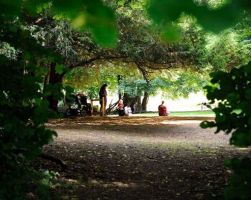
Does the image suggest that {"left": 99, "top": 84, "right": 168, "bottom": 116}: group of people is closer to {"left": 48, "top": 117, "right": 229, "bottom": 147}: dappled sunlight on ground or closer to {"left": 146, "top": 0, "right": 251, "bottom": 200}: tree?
{"left": 48, "top": 117, "right": 229, "bottom": 147}: dappled sunlight on ground

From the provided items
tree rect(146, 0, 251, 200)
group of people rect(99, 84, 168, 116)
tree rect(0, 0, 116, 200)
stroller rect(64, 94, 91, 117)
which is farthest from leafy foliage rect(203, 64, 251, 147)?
group of people rect(99, 84, 168, 116)

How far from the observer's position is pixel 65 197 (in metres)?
6.55

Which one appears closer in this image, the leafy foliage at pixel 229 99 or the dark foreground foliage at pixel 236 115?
the dark foreground foliage at pixel 236 115

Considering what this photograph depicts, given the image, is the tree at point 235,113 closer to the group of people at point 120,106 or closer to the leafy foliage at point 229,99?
the leafy foliage at point 229,99

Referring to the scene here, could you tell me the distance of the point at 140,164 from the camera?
30.1 feet

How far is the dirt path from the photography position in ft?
23.1

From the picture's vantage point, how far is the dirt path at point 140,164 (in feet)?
23.1

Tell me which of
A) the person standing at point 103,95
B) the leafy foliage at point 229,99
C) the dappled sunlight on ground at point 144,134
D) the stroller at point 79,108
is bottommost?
the dappled sunlight on ground at point 144,134

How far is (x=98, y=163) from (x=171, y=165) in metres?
1.40

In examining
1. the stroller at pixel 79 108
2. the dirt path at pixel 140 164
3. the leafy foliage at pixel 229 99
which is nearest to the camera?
the leafy foliage at pixel 229 99

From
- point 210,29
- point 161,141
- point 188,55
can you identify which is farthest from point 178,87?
point 210,29

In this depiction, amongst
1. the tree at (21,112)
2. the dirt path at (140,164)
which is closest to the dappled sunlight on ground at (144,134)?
the dirt path at (140,164)

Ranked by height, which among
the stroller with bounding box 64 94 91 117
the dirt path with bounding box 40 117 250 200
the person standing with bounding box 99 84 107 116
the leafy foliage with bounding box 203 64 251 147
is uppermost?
the person standing with bounding box 99 84 107 116

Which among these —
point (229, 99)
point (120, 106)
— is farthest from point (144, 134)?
point (229, 99)
